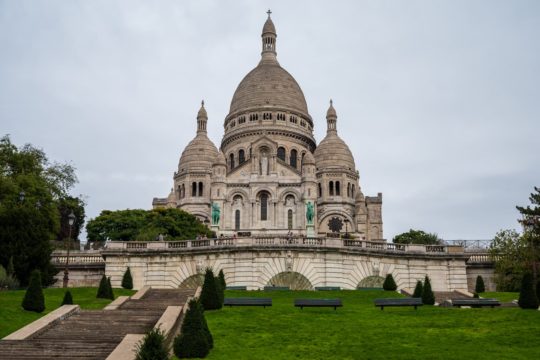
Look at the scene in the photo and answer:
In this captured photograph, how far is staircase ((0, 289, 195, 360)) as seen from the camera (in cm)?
2038

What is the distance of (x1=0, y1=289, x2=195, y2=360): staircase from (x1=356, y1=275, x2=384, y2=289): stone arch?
16381 mm

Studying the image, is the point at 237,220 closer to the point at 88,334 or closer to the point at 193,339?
the point at 88,334

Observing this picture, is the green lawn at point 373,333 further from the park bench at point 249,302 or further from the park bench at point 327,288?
the park bench at point 327,288

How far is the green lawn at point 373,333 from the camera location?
20625 mm

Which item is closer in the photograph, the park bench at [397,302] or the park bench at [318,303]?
the park bench at [318,303]

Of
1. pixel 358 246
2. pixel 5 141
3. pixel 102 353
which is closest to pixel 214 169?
pixel 5 141

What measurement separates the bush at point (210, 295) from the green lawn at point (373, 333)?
50 cm

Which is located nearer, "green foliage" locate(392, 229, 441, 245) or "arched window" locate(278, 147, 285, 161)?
"green foliage" locate(392, 229, 441, 245)

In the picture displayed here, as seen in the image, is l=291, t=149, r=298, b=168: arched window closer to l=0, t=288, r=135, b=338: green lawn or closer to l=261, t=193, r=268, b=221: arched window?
l=261, t=193, r=268, b=221: arched window

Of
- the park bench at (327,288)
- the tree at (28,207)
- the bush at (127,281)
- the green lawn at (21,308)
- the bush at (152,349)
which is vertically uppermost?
the tree at (28,207)

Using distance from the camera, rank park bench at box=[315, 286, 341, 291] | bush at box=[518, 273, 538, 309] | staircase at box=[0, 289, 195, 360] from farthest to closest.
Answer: park bench at box=[315, 286, 341, 291] < bush at box=[518, 273, 538, 309] < staircase at box=[0, 289, 195, 360]

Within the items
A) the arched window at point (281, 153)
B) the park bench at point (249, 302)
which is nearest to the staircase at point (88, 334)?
the park bench at point (249, 302)

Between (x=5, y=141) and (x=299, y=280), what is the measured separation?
29.0 meters

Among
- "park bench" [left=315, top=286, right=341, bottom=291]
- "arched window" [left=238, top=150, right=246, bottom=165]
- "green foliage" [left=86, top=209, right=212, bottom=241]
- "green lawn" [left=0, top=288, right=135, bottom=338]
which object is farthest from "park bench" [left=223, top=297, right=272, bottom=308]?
"arched window" [left=238, top=150, right=246, bottom=165]
